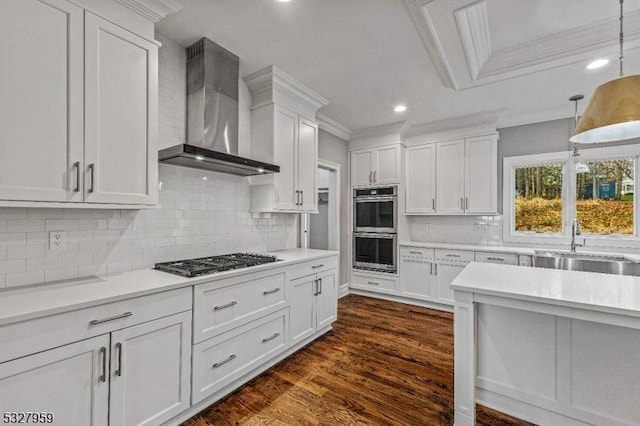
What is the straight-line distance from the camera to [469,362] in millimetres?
1763

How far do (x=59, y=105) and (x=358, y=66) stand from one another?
90.2 inches

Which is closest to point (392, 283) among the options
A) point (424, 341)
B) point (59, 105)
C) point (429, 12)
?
point (424, 341)

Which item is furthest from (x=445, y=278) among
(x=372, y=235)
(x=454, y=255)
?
(x=372, y=235)

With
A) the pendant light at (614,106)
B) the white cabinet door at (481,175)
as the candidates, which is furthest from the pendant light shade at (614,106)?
the white cabinet door at (481,175)

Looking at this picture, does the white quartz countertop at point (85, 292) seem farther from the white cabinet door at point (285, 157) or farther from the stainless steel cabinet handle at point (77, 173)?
the white cabinet door at point (285, 157)

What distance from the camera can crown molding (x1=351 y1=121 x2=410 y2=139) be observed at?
4.44m

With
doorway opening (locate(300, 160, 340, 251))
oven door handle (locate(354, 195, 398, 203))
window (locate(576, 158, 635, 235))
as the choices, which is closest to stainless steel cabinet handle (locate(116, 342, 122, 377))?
doorway opening (locate(300, 160, 340, 251))

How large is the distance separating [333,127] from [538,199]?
3.11 m

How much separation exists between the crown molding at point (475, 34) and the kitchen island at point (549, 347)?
6.05ft

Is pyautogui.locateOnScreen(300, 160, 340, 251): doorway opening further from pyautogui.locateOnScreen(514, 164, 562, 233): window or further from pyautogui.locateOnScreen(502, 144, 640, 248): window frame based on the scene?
pyautogui.locateOnScreen(514, 164, 562, 233): window

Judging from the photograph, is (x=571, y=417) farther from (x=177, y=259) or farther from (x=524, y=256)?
(x=177, y=259)

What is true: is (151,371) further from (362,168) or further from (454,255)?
(362,168)

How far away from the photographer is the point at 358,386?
2.30 metres

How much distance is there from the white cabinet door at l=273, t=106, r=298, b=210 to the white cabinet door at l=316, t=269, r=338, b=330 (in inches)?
34.1
